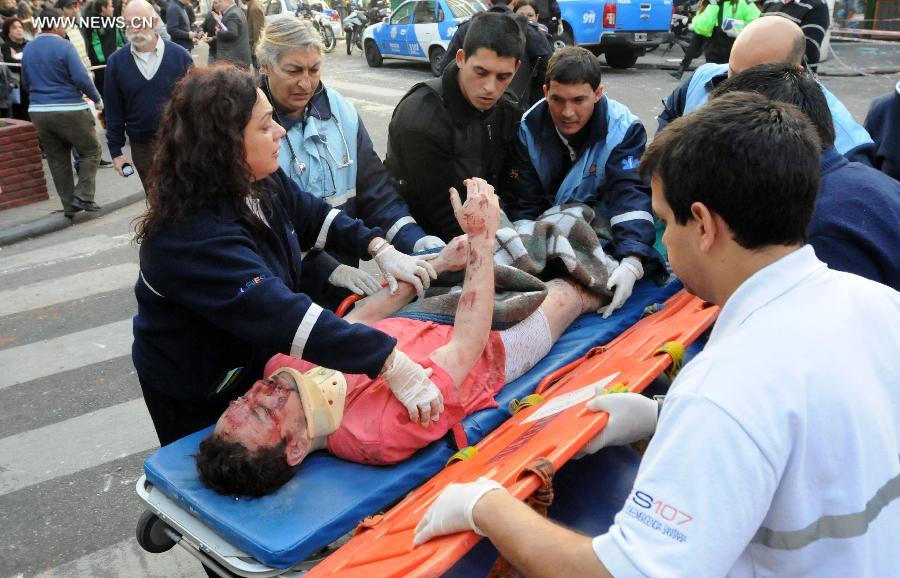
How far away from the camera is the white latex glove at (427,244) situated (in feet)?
10.8

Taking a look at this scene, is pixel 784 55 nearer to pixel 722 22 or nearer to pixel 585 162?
pixel 585 162

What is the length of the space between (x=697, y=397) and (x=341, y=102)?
2.65m

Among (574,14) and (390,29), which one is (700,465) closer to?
(574,14)

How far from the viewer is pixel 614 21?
1348cm

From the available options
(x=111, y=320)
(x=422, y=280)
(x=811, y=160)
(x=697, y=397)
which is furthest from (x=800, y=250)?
(x=111, y=320)

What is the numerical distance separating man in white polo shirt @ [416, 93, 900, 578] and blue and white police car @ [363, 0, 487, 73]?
13732 mm

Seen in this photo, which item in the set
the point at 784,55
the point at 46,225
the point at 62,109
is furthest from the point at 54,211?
the point at 784,55

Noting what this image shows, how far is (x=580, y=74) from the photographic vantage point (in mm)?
3400

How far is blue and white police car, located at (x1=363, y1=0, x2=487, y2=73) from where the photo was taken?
1499 cm

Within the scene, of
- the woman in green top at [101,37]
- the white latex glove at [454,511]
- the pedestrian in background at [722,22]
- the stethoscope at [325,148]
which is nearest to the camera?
the white latex glove at [454,511]

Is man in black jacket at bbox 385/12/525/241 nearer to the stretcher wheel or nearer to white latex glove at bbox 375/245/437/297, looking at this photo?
white latex glove at bbox 375/245/437/297

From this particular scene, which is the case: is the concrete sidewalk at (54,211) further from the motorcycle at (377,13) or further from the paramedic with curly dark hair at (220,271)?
the motorcycle at (377,13)

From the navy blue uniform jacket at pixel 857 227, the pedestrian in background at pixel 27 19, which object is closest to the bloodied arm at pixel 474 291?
the navy blue uniform jacket at pixel 857 227

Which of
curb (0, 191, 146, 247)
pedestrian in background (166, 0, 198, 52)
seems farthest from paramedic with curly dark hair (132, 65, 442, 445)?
pedestrian in background (166, 0, 198, 52)
